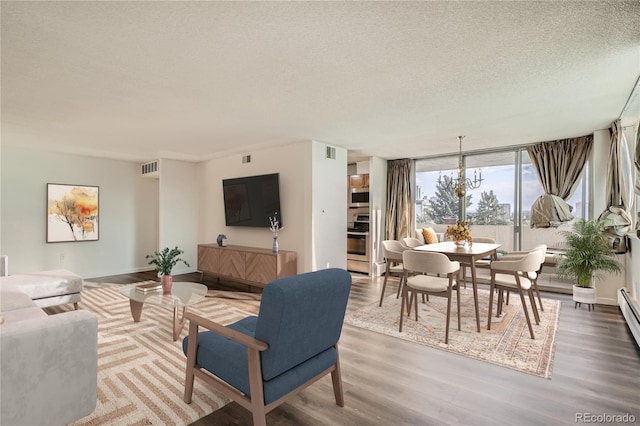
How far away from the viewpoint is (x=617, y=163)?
13.7 feet

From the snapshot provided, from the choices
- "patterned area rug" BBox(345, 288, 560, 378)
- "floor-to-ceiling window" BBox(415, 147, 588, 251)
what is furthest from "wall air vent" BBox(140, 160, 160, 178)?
"floor-to-ceiling window" BBox(415, 147, 588, 251)

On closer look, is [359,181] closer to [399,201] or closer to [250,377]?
[399,201]

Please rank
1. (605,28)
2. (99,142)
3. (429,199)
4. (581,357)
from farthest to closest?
(429,199)
(99,142)
(581,357)
(605,28)

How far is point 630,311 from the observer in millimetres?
3430

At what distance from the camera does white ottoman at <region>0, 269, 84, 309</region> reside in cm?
358

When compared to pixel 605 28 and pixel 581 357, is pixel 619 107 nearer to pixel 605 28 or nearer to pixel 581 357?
pixel 605 28

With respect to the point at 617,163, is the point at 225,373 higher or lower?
lower

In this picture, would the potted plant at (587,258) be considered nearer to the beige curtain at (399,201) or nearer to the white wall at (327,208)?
the beige curtain at (399,201)

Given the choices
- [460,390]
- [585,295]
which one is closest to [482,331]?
[460,390]

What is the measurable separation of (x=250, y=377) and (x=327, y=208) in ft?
13.0

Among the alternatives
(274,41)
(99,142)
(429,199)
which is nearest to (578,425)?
(274,41)

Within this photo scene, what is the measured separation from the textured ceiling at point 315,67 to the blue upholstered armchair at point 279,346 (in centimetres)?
162

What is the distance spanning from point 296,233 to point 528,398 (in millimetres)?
3776

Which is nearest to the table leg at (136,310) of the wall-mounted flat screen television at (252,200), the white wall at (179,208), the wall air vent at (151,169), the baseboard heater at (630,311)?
the wall-mounted flat screen television at (252,200)
